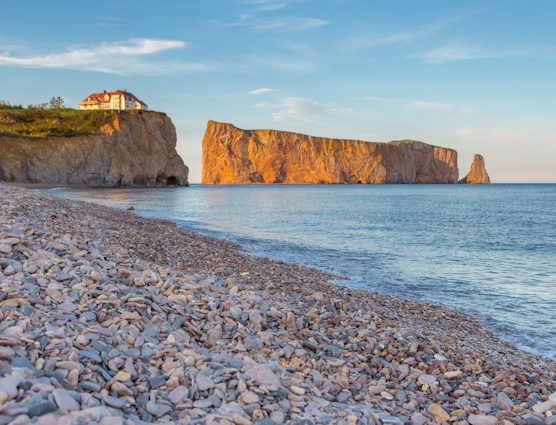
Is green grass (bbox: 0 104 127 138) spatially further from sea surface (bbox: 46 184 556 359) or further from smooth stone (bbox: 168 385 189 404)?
smooth stone (bbox: 168 385 189 404)

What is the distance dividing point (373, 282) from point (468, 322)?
11.4 ft

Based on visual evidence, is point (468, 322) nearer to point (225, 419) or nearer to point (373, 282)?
point (373, 282)

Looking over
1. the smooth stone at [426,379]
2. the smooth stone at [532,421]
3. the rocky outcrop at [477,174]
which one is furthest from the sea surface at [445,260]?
the rocky outcrop at [477,174]

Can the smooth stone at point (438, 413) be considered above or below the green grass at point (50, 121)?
below

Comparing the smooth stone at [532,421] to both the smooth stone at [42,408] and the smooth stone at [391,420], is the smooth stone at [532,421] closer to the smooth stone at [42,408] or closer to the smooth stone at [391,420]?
the smooth stone at [391,420]

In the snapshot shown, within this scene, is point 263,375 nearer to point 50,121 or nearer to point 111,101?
point 50,121

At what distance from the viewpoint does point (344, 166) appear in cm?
14075

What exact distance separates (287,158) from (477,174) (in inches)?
3665

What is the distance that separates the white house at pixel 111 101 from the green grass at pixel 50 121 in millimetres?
16258

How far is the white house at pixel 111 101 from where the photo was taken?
97.5m

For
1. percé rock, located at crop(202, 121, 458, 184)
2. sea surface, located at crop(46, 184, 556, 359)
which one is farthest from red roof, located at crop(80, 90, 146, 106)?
sea surface, located at crop(46, 184, 556, 359)

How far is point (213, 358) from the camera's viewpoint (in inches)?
163

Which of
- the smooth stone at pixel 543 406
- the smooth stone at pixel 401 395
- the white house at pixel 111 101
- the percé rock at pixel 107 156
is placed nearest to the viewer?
the smooth stone at pixel 543 406

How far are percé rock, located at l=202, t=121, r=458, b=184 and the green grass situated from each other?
59340 mm
